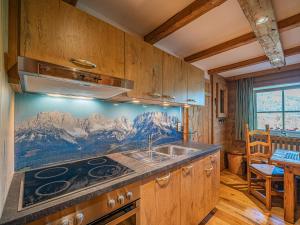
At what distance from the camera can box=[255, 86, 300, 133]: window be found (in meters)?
3.06

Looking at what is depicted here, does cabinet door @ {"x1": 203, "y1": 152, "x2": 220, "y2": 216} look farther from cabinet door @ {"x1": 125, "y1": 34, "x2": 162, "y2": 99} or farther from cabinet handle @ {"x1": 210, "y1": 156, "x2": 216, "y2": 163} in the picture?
cabinet door @ {"x1": 125, "y1": 34, "x2": 162, "y2": 99}

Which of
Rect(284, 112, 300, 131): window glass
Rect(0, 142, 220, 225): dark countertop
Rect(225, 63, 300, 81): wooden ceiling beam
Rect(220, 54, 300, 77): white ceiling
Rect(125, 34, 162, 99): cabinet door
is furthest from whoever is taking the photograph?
→ Rect(284, 112, 300, 131): window glass

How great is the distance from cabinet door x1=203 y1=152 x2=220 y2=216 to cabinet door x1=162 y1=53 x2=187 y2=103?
2.68 feet

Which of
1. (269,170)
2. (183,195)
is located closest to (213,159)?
(183,195)

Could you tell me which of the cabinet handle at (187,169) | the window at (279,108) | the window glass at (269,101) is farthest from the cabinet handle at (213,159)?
the window glass at (269,101)

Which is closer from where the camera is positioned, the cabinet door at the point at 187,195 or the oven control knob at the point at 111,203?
the oven control knob at the point at 111,203

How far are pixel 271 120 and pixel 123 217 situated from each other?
3.78 m

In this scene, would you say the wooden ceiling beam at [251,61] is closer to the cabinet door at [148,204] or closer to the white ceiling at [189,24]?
the white ceiling at [189,24]

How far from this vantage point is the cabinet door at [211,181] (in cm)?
175

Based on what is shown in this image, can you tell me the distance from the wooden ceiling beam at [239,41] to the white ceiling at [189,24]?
5cm

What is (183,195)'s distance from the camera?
142 centimetres

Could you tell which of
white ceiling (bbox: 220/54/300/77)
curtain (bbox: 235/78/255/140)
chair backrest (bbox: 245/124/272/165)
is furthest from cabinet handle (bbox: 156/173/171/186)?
curtain (bbox: 235/78/255/140)

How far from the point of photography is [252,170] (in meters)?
2.44

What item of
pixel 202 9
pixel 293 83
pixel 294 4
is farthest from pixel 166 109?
pixel 293 83
